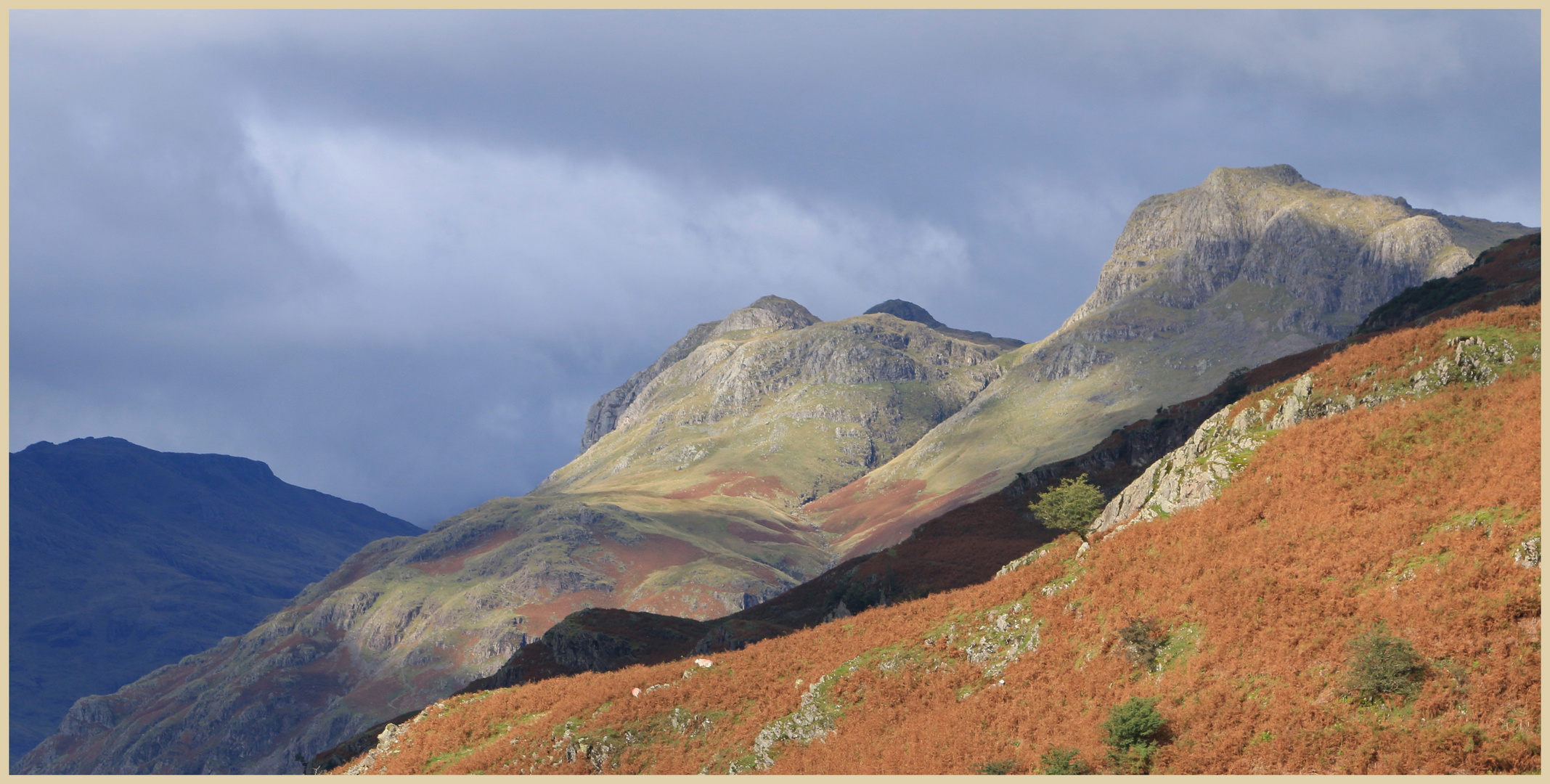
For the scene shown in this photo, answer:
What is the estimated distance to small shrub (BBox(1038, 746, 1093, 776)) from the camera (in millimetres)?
28234

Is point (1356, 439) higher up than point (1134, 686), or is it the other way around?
point (1356, 439)

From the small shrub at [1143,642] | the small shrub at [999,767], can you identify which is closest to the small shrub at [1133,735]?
the small shrub at [1143,642]

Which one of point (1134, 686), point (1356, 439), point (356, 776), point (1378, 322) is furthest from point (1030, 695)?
point (1378, 322)

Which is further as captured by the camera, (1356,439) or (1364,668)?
(1356,439)

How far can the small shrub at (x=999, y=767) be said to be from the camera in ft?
98.8

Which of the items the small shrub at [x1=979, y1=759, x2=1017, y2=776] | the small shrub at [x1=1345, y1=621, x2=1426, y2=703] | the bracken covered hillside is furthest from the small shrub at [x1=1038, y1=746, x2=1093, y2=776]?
the small shrub at [x1=1345, y1=621, x2=1426, y2=703]

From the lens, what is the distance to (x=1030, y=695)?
34000mm

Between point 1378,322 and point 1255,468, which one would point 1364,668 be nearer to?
point 1255,468

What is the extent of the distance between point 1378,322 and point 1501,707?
4296 inches

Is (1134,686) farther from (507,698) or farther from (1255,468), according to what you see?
(507,698)

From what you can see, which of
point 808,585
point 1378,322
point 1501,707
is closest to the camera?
point 1501,707

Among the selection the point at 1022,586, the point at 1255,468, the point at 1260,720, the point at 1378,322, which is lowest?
the point at 1260,720

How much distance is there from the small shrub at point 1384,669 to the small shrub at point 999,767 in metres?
10.9

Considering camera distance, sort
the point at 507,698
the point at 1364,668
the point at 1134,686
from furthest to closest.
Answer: the point at 507,698 < the point at 1134,686 < the point at 1364,668
